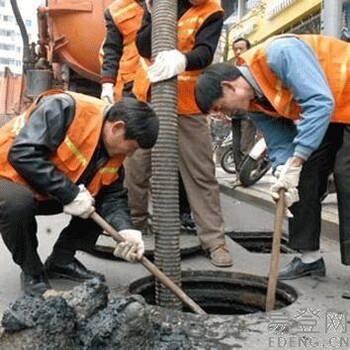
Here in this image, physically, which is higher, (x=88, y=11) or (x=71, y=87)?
(x=88, y=11)

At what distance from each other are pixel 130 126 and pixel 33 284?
0.88 metres

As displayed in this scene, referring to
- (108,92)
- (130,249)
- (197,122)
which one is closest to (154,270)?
(130,249)

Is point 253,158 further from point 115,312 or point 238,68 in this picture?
point 115,312

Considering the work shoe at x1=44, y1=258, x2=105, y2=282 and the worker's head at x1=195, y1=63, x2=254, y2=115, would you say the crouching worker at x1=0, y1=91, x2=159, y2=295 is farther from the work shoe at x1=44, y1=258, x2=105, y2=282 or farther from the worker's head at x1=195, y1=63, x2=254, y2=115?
the worker's head at x1=195, y1=63, x2=254, y2=115

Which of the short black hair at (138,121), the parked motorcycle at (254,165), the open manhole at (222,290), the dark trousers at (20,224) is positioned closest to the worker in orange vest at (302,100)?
the open manhole at (222,290)

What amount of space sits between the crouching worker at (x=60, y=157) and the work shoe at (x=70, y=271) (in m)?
0.16

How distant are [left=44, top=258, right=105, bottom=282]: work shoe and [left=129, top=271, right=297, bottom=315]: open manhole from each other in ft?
0.90

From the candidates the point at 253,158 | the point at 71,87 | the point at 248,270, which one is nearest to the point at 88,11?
the point at 71,87

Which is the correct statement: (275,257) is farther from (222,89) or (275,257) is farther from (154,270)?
(222,89)

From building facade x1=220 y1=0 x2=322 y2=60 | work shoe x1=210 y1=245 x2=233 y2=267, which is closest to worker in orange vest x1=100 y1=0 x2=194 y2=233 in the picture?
work shoe x1=210 y1=245 x2=233 y2=267

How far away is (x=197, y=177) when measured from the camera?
10.4ft

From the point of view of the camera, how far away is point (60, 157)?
2.45m

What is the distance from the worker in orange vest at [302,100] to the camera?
2.40m

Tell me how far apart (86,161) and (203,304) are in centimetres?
110
